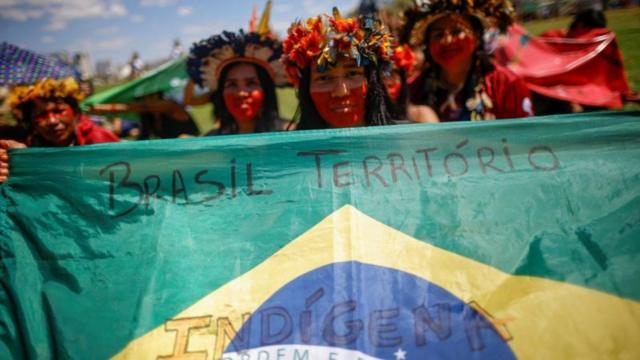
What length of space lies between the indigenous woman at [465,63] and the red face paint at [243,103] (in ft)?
5.45

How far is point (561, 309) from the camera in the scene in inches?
71.5

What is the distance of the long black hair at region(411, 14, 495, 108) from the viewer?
392 cm

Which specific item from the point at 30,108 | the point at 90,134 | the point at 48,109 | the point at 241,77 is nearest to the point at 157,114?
the point at 90,134

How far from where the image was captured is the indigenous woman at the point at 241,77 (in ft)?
13.5

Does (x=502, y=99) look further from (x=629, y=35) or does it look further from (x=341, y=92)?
(x=629, y=35)

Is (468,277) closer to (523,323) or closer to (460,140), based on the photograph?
(523,323)

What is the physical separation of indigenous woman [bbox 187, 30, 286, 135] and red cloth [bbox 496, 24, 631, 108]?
11.3ft

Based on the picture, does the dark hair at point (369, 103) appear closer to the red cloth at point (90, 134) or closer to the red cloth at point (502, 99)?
the red cloth at point (502, 99)

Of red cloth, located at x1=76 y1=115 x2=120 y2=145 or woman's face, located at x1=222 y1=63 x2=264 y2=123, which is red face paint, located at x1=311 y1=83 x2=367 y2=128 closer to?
woman's face, located at x1=222 y1=63 x2=264 y2=123

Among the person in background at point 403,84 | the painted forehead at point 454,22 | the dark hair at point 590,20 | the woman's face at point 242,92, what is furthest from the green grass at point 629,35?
the woman's face at point 242,92

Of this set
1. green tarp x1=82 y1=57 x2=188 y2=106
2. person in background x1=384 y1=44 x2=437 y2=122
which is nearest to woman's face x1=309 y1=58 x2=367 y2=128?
person in background x1=384 y1=44 x2=437 y2=122

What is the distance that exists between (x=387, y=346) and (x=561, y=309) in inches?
30.7

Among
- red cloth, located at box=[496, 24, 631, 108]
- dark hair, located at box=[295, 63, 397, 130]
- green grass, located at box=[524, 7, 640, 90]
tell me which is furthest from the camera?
green grass, located at box=[524, 7, 640, 90]

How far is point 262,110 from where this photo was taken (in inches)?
173
